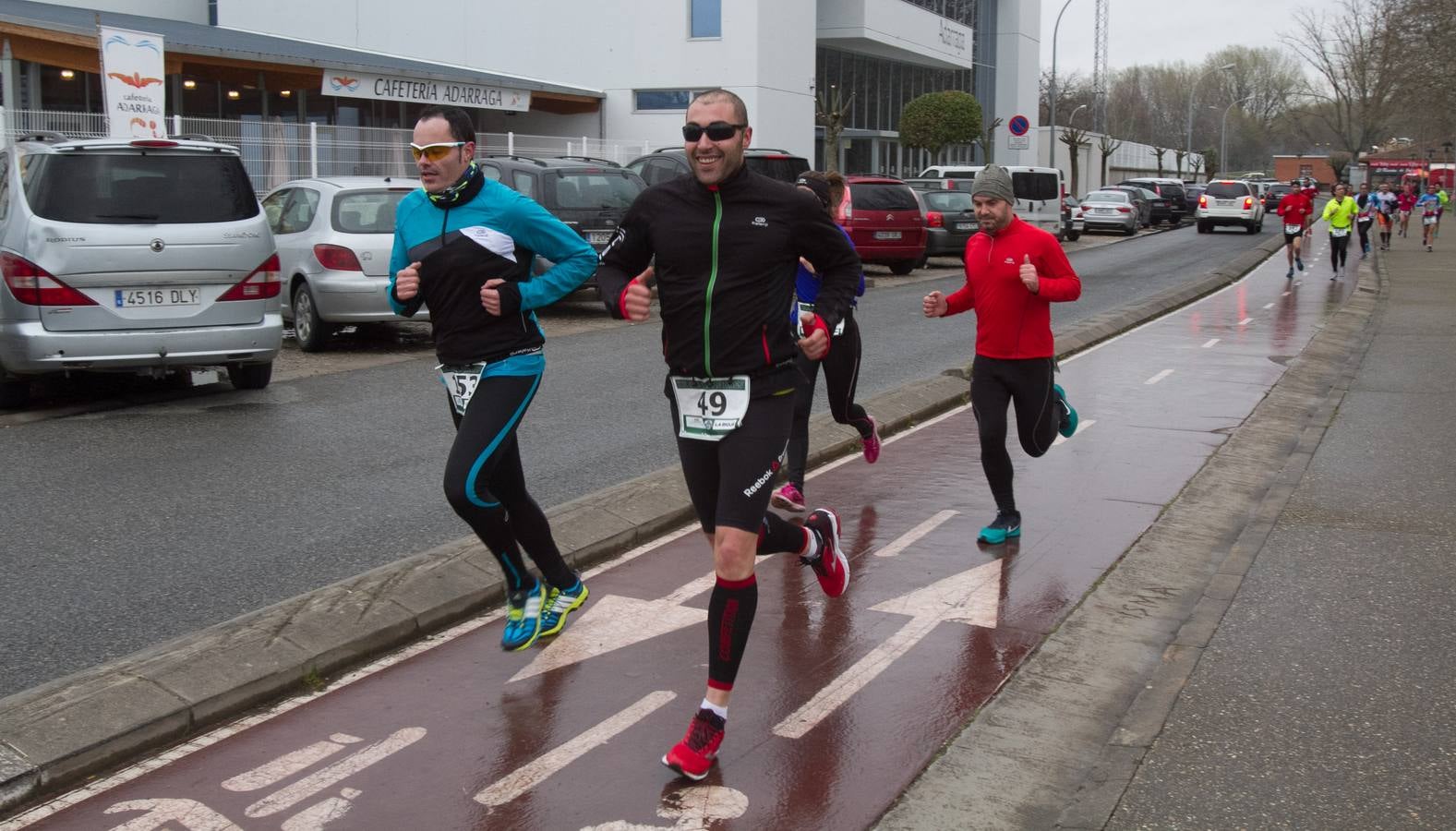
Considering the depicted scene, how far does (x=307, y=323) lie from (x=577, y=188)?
4.51 m

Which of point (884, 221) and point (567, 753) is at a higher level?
point (884, 221)

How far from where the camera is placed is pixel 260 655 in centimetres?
496

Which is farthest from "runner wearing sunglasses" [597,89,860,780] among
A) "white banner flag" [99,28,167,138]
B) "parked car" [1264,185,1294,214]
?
"parked car" [1264,185,1294,214]

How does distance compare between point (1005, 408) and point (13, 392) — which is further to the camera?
point (13, 392)

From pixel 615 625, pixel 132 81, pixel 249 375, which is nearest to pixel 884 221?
pixel 132 81

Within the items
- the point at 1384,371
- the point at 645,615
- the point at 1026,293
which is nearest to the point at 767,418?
the point at 645,615

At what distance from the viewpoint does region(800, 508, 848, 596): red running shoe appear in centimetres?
525

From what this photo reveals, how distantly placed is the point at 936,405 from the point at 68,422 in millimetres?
6194

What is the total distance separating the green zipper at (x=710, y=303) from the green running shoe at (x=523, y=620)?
149 cm

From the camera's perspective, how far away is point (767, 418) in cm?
438

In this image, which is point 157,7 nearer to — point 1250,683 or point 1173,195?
point 1173,195

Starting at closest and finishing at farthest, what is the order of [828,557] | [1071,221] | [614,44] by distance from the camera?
[828,557] → [1071,221] → [614,44]

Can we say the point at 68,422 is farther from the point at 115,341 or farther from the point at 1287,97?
the point at 1287,97

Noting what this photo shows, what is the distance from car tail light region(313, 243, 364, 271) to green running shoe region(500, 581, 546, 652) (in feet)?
28.7
